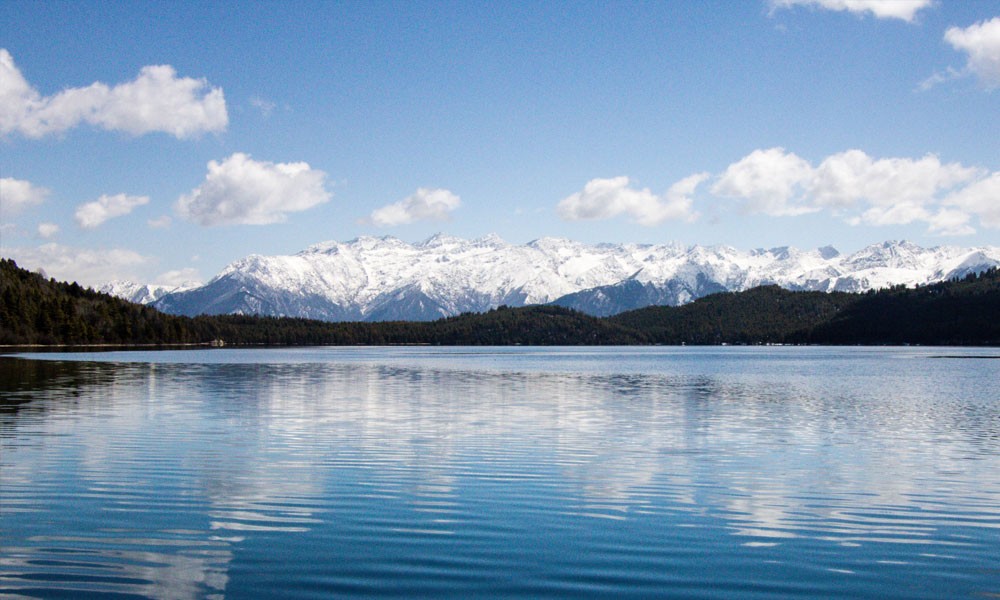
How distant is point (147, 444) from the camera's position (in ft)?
132

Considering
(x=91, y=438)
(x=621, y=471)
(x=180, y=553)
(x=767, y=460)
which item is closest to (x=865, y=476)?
(x=767, y=460)

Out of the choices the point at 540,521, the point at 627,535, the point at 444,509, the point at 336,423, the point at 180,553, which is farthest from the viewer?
the point at 336,423

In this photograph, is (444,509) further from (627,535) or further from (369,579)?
(369,579)

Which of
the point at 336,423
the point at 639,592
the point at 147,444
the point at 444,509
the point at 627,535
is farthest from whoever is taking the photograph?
the point at 336,423

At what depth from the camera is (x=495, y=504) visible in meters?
26.4

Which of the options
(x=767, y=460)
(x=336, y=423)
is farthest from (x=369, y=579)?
(x=336, y=423)

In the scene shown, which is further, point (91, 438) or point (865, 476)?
point (91, 438)

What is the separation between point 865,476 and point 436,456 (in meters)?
16.3

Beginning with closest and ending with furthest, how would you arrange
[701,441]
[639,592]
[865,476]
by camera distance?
[639,592] → [865,476] → [701,441]

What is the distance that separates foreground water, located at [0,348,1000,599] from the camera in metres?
18.2

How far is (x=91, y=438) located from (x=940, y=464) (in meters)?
36.7

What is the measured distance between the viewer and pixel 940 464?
1412 inches

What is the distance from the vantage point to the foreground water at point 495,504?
59.9ft

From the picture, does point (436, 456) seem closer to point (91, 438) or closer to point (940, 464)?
point (91, 438)
